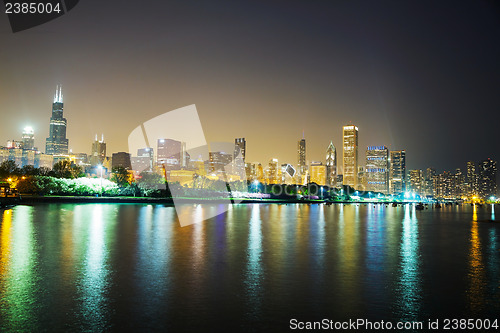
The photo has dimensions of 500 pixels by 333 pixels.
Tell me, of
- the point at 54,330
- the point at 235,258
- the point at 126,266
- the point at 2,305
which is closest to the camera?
the point at 54,330

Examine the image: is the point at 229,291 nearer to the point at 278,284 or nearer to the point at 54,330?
the point at 278,284

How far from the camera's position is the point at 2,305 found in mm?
10523

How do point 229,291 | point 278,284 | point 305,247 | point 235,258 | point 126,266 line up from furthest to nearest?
point 305,247, point 235,258, point 126,266, point 278,284, point 229,291

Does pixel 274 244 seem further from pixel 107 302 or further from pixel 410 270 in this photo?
pixel 107 302

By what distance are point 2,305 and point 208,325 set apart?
5.53 meters

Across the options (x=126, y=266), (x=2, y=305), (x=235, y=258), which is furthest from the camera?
(x=235, y=258)

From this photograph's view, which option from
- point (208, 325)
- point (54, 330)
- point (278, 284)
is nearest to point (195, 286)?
point (278, 284)

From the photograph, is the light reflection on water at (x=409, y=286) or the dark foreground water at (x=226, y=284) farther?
the light reflection on water at (x=409, y=286)

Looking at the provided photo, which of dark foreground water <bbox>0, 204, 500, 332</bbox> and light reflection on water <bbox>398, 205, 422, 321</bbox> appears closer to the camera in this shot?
dark foreground water <bbox>0, 204, 500, 332</bbox>

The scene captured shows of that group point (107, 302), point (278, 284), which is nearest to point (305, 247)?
point (278, 284)

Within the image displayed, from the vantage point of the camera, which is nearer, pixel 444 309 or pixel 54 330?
pixel 54 330

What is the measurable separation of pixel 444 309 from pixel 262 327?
17.1 ft

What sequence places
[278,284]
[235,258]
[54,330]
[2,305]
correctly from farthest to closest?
[235,258] < [278,284] < [2,305] < [54,330]

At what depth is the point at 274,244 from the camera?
24.7 meters
